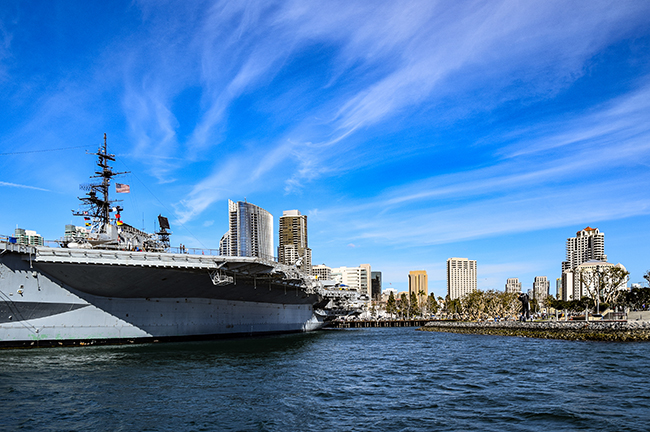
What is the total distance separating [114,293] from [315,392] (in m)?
19.4

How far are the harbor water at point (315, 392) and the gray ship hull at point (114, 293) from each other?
7.68ft

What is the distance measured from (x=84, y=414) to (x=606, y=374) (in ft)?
66.8

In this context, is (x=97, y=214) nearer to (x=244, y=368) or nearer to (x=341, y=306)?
(x=244, y=368)

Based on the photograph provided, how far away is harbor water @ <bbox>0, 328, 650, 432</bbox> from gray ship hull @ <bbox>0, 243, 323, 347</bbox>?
234 cm

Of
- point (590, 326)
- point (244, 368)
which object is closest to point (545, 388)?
point (244, 368)

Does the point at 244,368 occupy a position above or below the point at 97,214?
below

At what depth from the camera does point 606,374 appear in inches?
793

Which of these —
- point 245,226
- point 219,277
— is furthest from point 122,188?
point 245,226

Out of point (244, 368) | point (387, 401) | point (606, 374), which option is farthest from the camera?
point (244, 368)

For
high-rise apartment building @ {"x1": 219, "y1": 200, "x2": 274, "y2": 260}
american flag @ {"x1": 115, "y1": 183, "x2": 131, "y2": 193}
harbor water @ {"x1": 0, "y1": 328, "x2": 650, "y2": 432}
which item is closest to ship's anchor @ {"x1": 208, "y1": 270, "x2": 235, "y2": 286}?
harbor water @ {"x1": 0, "y1": 328, "x2": 650, "y2": 432}

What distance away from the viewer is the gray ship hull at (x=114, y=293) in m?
26.8

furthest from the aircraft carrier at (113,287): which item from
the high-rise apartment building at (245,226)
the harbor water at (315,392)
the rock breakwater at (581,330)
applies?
the high-rise apartment building at (245,226)

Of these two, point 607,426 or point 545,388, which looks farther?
point 545,388

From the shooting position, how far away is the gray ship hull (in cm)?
2684
